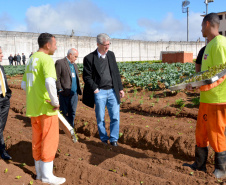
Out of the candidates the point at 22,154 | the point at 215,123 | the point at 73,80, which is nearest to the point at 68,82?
the point at 73,80

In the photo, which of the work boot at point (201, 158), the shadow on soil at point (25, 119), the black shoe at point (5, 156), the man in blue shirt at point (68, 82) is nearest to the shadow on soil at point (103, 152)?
the man in blue shirt at point (68, 82)

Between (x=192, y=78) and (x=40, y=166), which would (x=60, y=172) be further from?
(x=192, y=78)

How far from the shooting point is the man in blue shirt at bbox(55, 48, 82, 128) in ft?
18.2

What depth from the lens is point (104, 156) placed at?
4.35 meters

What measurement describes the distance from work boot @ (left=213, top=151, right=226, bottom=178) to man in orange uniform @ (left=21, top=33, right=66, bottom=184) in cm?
212

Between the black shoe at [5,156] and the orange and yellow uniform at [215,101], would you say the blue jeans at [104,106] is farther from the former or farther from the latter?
the orange and yellow uniform at [215,101]

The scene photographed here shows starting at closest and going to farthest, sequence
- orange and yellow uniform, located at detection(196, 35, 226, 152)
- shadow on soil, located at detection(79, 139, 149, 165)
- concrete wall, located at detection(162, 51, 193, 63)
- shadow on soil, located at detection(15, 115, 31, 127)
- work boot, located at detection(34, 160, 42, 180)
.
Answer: orange and yellow uniform, located at detection(196, 35, 226, 152), work boot, located at detection(34, 160, 42, 180), shadow on soil, located at detection(79, 139, 149, 165), shadow on soil, located at detection(15, 115, 31, 127), concrete wall, located at detection(162, 51, 193, 63)

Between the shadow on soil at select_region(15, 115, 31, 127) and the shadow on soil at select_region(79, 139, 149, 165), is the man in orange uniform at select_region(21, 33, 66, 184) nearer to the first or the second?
the shadow on soil at select_region(79, 139, 149, 165)

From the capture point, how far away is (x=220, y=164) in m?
3.40

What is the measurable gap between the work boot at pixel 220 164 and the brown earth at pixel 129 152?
9 cm

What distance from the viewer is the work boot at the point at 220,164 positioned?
338 centimetres

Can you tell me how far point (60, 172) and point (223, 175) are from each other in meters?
2.33

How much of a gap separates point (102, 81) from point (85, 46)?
30883 mm

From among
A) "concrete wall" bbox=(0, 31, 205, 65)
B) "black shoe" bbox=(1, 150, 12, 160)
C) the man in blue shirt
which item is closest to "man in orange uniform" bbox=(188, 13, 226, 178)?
the man in blue shirt
